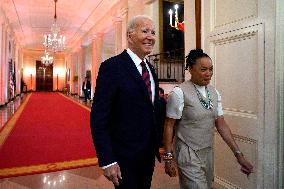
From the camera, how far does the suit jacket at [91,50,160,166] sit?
162 cm

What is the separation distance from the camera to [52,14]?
13.3m

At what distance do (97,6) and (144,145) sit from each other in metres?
11.0

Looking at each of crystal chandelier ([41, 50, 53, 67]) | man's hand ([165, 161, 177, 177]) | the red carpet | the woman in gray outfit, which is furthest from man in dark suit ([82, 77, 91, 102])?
man's hand ([165, 161, 177, 177])

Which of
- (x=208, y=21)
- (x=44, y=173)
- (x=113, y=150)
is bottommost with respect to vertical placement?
(x=44, y=173)

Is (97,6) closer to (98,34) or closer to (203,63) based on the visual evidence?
(98,34)

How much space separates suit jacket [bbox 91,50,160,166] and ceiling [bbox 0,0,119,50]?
9878 mm

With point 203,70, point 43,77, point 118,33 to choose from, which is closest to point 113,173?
point 203,70

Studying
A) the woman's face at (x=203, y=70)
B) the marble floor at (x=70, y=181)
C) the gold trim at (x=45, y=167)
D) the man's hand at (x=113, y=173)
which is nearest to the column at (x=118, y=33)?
the gold trim at (x=45, y=167)

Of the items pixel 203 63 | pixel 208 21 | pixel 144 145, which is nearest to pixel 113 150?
pixel 144 145

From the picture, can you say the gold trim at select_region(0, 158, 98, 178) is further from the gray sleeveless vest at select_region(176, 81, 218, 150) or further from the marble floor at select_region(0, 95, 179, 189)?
the gray sleeveless vest at select_region(176, 81, 218, 150)

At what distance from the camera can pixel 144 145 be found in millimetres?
1722

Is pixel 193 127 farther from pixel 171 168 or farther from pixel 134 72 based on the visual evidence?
pixel 134 72

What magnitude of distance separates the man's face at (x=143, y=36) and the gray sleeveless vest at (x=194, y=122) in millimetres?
479

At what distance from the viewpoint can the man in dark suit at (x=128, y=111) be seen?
63.7 inches
